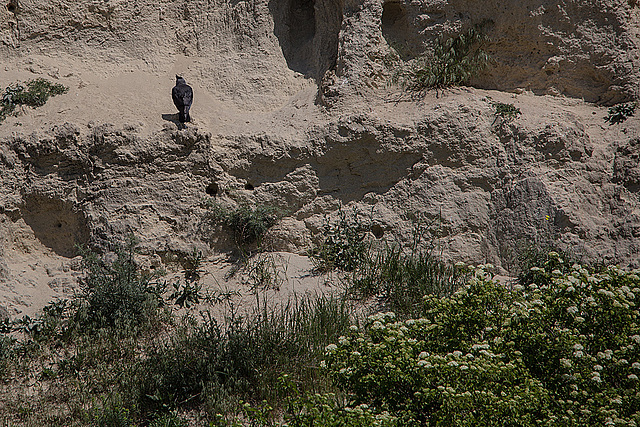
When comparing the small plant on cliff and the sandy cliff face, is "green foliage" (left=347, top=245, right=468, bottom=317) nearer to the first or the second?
the sandy cliff face

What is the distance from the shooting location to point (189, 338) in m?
6.41

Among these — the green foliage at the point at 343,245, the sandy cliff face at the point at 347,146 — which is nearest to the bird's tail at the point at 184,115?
the sandy cliff face at the point at 347,146

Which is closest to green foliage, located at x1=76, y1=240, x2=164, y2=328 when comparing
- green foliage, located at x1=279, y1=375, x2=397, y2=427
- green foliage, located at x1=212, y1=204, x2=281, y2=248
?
green foliage, located at x1=212, y1=204, x2=281, y2=248

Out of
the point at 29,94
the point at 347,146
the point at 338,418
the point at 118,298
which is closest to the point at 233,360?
the point at 118,298

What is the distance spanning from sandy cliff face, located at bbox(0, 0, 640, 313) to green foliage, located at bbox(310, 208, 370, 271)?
0.63 ft

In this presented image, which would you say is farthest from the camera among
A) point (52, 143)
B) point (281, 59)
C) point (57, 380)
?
point (281, 59)

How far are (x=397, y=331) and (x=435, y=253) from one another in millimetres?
3281

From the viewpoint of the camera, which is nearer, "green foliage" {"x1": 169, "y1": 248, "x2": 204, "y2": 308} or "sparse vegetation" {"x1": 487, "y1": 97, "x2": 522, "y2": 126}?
"green foliage" {"x1": 169, "y1": 248, "x2": 204, "y2": 308}

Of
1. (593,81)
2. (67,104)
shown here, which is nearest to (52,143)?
(67,104)

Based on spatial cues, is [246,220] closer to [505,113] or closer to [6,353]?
[6,353]

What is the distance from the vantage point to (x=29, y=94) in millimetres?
8172

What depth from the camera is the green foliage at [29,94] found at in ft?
26.5

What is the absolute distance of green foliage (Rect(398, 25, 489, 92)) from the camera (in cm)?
827

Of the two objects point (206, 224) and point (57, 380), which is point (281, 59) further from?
point (57, 380)
